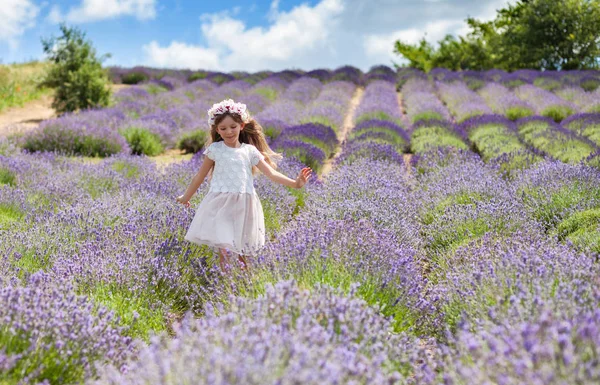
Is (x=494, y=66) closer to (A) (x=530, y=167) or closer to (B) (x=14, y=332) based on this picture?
(A) (x=530, y=167)

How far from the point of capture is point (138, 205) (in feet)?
14.6

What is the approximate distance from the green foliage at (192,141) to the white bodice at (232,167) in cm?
560

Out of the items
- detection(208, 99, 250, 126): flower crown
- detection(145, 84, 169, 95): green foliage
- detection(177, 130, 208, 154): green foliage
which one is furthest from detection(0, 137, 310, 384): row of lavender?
detection(145, 84, 169, 95): green foliage

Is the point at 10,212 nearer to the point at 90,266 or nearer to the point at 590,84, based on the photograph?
the point at 90,266

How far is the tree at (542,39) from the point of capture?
20.8 metres

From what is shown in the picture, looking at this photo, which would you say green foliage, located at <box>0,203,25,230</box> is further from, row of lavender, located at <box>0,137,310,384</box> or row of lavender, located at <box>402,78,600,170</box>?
row of lavender, located at <box>402,78,600,170</box>

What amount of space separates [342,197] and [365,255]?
1745 millimetres

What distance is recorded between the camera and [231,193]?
3.60 metres

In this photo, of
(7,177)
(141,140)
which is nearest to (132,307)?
(7,177)

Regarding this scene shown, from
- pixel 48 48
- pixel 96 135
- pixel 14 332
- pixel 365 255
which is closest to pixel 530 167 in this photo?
pixel 365 255

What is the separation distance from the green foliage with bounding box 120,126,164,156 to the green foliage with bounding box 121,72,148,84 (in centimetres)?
1192

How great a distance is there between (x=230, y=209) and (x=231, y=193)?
10cm

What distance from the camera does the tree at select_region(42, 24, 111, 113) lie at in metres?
12.9

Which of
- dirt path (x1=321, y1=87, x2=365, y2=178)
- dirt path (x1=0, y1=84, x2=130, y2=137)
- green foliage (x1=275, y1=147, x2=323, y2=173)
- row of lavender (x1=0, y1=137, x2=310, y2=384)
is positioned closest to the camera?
row of lavender (x1=0, y1=137, x2=310, y2=384)
